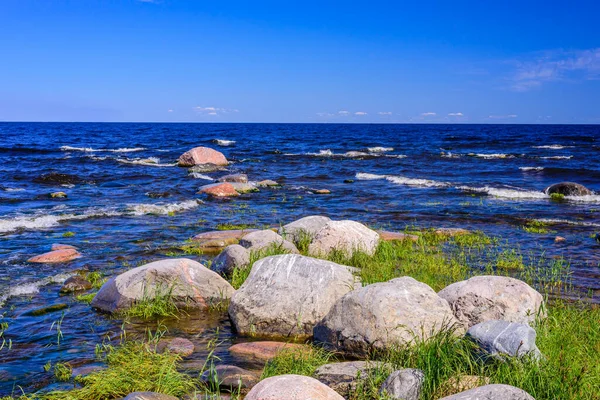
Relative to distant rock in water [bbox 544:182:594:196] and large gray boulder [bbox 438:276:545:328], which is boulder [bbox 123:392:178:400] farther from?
distant rock in water [bbox 544:182:594:196]

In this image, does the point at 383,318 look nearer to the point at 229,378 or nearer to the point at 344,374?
the point at 344,374

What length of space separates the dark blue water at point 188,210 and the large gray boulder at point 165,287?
36 cm

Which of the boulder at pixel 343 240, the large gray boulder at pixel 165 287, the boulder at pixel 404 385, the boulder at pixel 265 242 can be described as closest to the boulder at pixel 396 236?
the boulder at pixel 343 240

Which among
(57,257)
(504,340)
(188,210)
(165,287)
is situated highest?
(504,340)

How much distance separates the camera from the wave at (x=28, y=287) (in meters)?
8.81

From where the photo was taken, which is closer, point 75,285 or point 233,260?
point 75,285

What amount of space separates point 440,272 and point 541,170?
79.5 feet

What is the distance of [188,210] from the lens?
58.8 feet

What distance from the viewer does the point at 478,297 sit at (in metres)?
6.93

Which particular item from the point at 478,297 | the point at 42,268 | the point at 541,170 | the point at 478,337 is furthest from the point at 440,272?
the point at 541,170

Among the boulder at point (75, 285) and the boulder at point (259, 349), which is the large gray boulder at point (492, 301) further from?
the boulder at point (75, 285)

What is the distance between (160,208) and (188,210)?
0.90 metres

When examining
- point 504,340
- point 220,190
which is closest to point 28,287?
point 504,340

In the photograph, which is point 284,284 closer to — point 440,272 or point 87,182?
point 440,272
